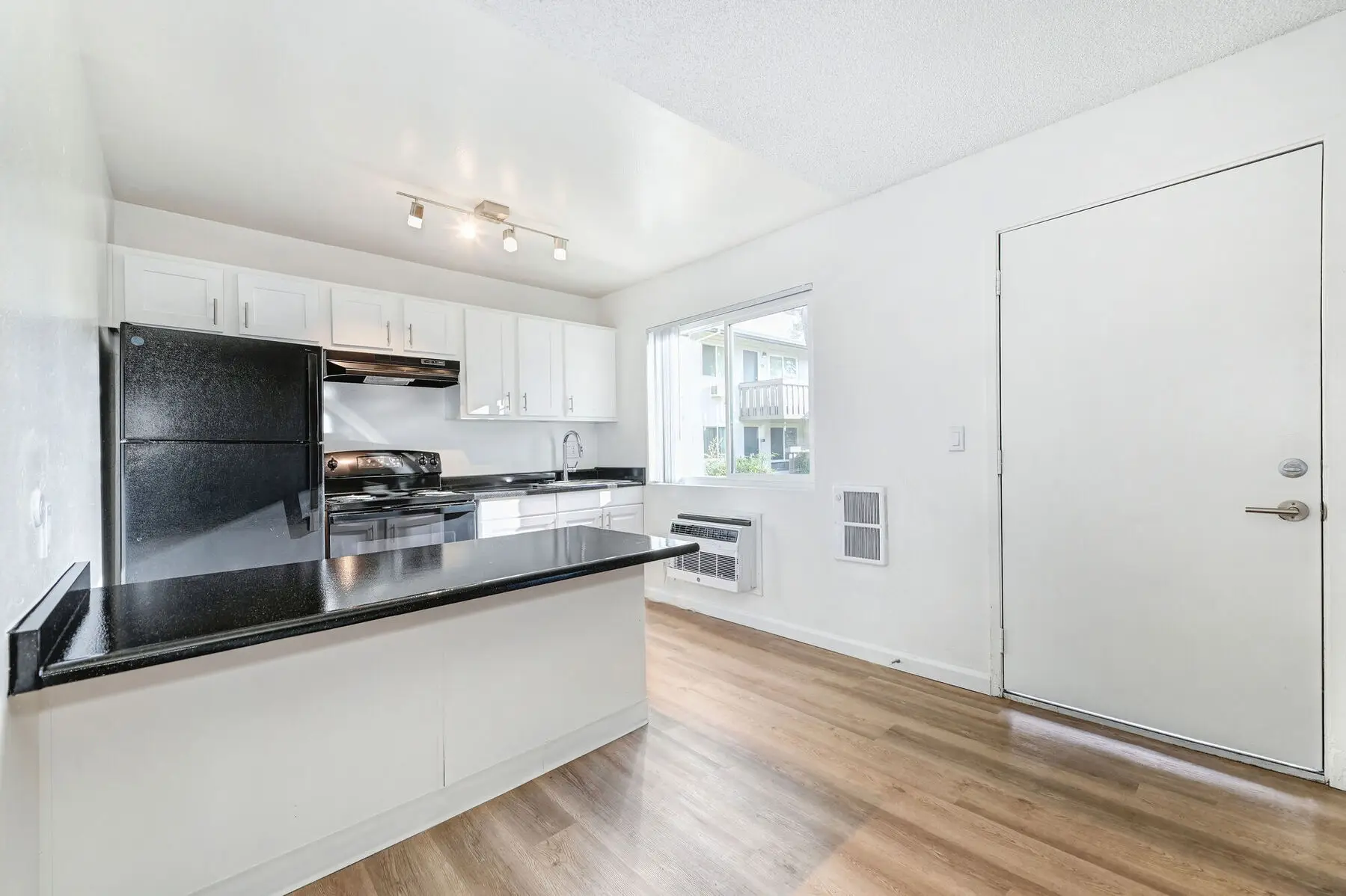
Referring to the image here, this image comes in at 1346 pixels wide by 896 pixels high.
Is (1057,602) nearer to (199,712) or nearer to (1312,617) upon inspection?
(1312,617)

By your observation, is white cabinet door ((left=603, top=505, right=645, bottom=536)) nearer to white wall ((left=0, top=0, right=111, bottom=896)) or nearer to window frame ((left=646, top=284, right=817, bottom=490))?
window frame ((left=646, top=284, right=817, bottom=490))

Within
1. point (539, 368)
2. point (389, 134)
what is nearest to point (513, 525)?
point (539, 368)

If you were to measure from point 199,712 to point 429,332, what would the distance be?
294cm

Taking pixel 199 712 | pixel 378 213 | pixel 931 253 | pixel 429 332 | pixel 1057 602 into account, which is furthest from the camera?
pixel 429 332

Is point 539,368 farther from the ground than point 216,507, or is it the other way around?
point 539,368

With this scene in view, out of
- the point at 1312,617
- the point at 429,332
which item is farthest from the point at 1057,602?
the point at 429,332

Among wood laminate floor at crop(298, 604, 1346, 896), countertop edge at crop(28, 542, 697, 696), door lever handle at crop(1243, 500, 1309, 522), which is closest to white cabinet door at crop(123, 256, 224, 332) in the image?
countertop edge at crop(28, 542, 697, 696)

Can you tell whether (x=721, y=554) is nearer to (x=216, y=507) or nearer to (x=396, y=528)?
(x=396, y=528)

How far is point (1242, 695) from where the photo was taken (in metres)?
2.06

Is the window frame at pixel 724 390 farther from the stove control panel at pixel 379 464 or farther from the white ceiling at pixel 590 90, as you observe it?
the stove control panel at pixel 379 464

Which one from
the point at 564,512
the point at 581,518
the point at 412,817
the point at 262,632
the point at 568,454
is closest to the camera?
the point at 262,632

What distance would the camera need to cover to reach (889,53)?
6.49 ft

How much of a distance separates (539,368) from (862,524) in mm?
2647

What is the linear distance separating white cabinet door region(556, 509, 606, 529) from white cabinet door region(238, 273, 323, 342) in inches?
75.4
